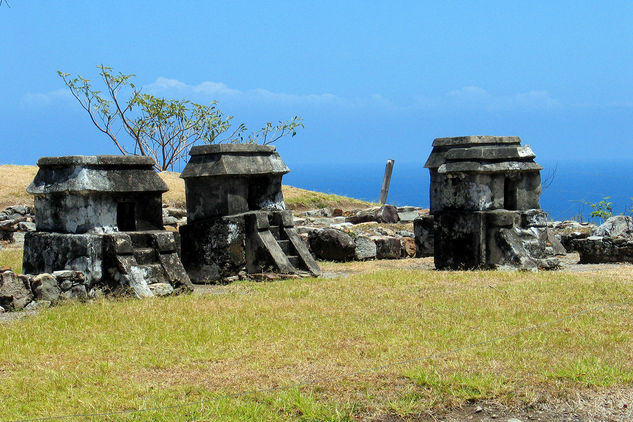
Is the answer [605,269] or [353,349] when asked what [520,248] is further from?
[353,349]

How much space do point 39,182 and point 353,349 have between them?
17.1 feet

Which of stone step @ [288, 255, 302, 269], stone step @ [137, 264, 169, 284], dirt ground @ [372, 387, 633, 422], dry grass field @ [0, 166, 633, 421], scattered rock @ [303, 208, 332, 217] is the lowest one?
dirt ground @ [372, 387, 633, 422]

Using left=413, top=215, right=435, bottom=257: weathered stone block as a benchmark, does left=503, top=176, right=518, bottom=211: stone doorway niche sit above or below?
above

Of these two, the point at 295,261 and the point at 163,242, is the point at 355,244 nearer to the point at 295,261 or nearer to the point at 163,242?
the point at 295,261

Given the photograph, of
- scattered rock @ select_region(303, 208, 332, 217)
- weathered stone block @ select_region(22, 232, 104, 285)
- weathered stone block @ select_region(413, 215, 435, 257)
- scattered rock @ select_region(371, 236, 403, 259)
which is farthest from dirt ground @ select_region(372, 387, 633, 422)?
scattered rock @ select_region(303, 208, 332, 217)

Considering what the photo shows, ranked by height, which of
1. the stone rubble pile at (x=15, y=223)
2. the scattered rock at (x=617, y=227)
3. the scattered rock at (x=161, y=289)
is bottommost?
the scattered rock at (x=161, y=289)

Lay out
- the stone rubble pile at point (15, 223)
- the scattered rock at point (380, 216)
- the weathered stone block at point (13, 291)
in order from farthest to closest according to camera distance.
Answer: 1. the scattered rock at point (380, 216)
2. the stone rubble pile at point (15, 223)
3. the weathered stone block at point (13, 291)

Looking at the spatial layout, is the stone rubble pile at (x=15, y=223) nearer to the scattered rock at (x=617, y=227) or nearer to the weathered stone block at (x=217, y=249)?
the weathered stone block at (x=217, y=249)

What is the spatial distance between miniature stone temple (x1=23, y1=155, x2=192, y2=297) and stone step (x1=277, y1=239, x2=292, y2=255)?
2.16 meters

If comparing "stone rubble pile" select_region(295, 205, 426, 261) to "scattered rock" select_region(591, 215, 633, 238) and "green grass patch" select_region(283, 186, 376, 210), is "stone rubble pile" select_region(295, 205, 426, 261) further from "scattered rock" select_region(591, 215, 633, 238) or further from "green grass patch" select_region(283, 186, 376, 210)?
"green grass patch" select_region(283, 186, 376, 210)

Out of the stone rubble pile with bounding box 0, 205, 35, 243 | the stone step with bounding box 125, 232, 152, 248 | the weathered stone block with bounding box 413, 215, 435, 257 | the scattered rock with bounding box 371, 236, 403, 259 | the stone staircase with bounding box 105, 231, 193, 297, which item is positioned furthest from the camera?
the stone rubble pile with bounding box 0, 205, 35, 243

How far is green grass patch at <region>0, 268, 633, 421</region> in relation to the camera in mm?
5660

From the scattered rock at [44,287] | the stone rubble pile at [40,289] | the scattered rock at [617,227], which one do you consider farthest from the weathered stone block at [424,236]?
the scattered rock at [44,287]

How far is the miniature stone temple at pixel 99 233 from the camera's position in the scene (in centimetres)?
1002
